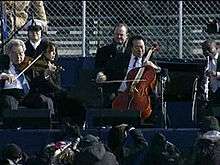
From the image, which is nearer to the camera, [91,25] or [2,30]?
[2,30]

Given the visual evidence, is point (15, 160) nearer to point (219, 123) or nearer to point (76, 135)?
point (76, 135)

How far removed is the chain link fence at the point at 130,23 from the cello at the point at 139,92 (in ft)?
9.79

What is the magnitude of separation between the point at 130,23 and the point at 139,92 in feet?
13.8

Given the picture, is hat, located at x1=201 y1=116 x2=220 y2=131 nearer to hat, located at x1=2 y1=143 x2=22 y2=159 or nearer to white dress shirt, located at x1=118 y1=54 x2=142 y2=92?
white dress shirt, located at x1=118 y1=54 x2=142 y2=92

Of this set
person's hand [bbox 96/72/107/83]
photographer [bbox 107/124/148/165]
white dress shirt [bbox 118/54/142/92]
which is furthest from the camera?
white dress shirt [bbox 118/54/142/92]

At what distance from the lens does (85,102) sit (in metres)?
15.9

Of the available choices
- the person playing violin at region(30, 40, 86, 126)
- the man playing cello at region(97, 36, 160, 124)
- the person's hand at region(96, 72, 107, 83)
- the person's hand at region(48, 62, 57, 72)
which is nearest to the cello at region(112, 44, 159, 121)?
the man playing cello at region(97, 36, 160, 124)

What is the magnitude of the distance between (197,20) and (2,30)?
3.71 m

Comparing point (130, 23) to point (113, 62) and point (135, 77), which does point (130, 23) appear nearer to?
point (113, 62)

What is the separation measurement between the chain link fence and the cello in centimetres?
298

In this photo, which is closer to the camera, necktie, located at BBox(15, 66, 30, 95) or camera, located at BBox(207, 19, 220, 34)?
necktie, located at BBox(15, 66, 30, 95)

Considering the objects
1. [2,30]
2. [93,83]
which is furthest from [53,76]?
[2,30]

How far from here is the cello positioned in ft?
50.2

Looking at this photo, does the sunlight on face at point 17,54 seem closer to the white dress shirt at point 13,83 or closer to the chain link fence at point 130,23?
the white dress shirt at point 13,83
